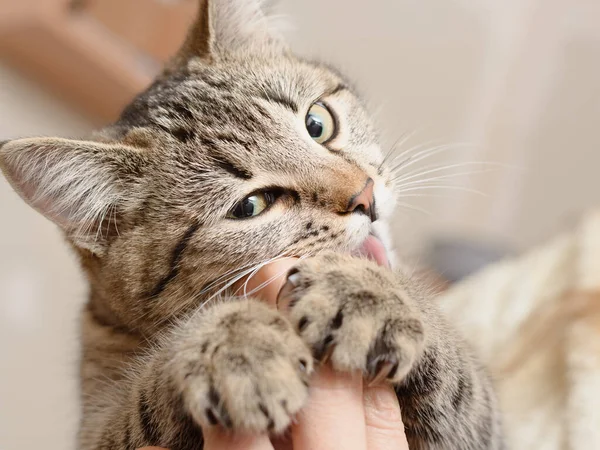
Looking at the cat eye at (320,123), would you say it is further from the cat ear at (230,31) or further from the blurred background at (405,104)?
the blurred background at (405,104)

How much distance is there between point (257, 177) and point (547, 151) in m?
2.25

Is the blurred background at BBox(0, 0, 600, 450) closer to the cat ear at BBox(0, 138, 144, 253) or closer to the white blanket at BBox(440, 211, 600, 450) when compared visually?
Answer: the white blanket at BBox(440, 211, 600, 450)

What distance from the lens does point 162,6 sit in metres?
1.76

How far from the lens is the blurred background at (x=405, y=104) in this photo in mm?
1623

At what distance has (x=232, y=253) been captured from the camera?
2.57 ft

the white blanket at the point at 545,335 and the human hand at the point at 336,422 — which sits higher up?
A: the white blanket at the point at 545,335

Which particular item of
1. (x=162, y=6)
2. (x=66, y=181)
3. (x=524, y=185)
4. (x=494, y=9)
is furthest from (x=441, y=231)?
(x=66, y=181)

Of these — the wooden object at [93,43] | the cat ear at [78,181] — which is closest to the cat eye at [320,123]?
the cat ear at [78,181]

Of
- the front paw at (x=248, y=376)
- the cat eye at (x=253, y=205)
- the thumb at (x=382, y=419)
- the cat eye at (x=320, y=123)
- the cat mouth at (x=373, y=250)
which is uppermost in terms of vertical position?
the cat eye at (x=320, y=123)

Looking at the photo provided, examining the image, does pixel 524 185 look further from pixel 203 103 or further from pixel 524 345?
pixel 203 103

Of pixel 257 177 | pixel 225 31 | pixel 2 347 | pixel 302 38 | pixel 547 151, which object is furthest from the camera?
pixel 547 151

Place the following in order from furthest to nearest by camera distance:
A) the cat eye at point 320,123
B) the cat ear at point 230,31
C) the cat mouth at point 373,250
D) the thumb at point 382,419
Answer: the cat ear at point 230,31
the cat eye at point 320,123
the cat mouth at point 373,250
the thumb at point 382,419

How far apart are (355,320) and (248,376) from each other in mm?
123

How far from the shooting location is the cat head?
0.79 metres
